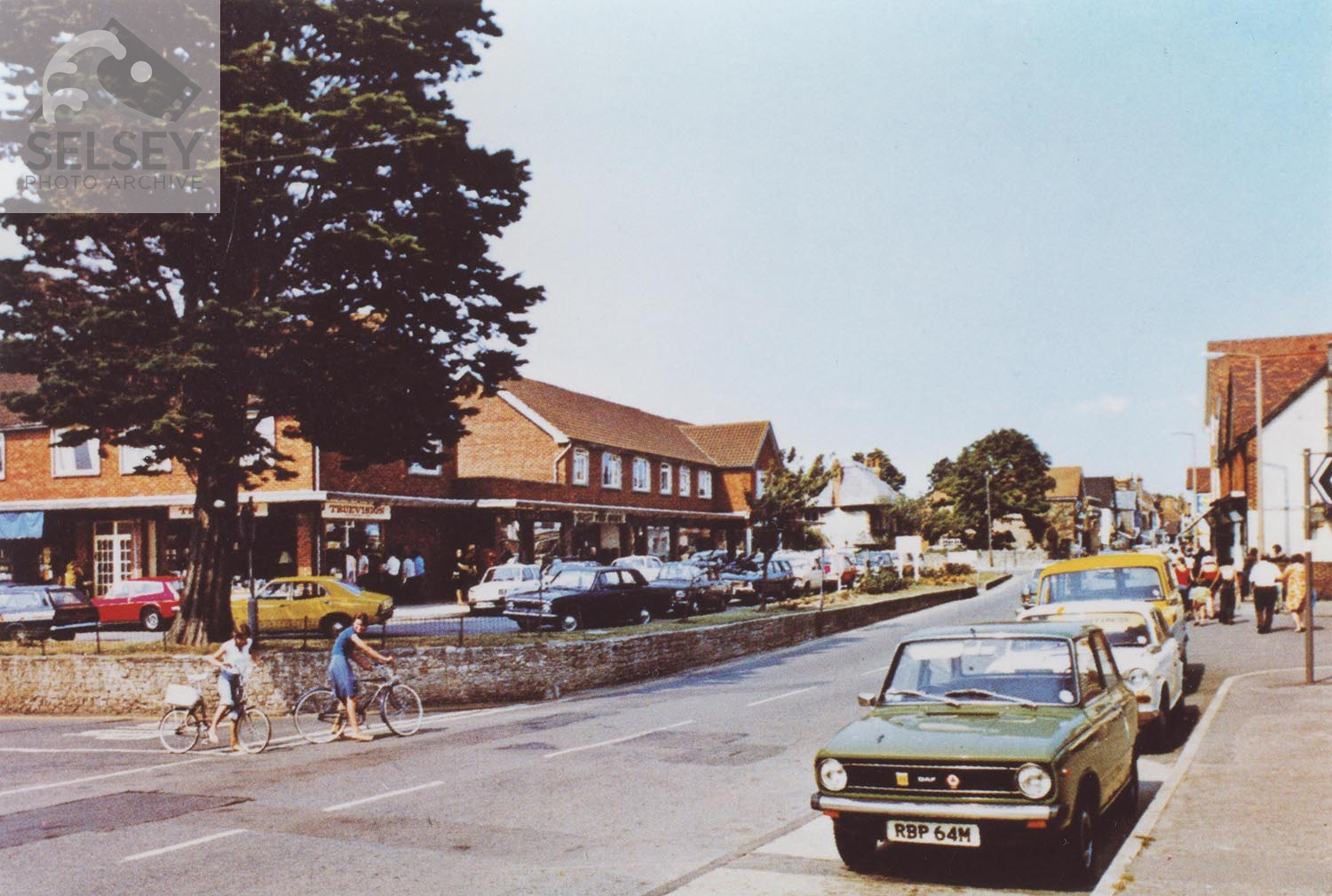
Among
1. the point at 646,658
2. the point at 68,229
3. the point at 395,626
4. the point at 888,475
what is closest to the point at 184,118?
the point at 68,229

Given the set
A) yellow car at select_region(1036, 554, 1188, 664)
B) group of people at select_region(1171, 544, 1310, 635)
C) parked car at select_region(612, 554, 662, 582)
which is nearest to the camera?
yellow car at select_region(1036, 554, 1188, 664)

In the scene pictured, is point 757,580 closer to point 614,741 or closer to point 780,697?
point 780,697

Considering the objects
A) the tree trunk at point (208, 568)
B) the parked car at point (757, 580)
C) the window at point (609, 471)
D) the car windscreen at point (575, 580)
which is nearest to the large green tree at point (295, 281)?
the tree trunk at point (208, 568)

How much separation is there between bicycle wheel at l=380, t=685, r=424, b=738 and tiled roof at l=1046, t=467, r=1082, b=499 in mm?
113429

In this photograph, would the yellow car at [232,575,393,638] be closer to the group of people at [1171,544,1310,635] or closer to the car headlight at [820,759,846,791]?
the group of people at [1171,544,1310,635]

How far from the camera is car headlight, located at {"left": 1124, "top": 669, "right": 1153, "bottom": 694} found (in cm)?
1088

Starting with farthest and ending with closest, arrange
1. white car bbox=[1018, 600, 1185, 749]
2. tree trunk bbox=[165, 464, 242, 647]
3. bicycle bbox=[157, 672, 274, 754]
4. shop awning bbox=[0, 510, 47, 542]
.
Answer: shop awning bbox=[0, 510, 47, 542] < tree trunk bbox=[165, 464, 242, 647] < bicycle bbox=[157, 672, 274, 754] < white car bbox=[1018, 600, 1185, 749]

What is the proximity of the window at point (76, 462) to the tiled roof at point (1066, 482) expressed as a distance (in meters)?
102

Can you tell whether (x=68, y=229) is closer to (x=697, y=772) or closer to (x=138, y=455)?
(x=697, y=772)

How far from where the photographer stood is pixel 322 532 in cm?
3303

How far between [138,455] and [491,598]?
14.0 m

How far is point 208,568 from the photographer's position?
20.2m

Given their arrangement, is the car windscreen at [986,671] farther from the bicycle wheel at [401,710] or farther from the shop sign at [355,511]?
the shop sign at [355,511]

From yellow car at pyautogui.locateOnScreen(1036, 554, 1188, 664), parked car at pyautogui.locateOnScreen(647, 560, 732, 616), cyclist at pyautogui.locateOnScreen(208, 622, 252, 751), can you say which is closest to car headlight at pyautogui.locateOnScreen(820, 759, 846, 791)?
yellow car at pyautogui.locateOnScreen(1036, 554, 1188, 664)
